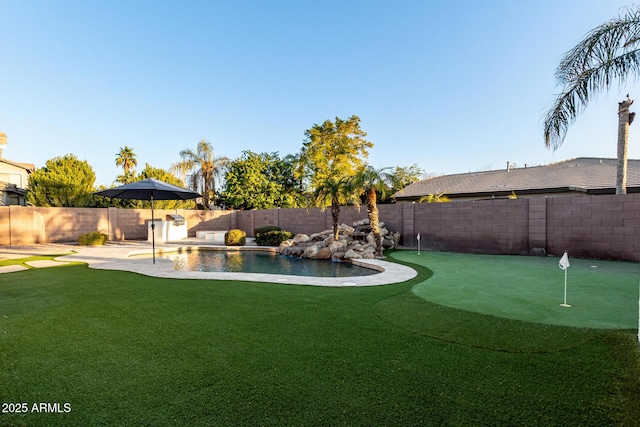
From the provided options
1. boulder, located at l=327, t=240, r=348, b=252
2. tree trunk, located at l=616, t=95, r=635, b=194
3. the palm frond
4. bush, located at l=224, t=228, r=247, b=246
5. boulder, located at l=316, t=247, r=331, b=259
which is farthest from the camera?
bush, located at l=224, t=228, r=247, b=246

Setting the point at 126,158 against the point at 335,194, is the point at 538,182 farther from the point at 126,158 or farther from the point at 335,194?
the point at 126,158

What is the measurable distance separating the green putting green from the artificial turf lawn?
1.98 ft

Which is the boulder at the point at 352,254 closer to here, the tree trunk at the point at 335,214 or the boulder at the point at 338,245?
the boulder at the point at 338,245

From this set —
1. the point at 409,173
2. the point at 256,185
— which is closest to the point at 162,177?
the point at 256,185

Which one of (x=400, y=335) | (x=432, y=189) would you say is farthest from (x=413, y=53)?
(x=400, y=335)

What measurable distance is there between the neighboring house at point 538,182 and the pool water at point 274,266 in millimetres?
12005

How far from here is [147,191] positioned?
32.5ft

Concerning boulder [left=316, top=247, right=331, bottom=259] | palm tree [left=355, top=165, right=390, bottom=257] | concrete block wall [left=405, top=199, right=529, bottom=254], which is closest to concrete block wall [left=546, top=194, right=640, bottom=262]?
concrete block wall [left=405, top=199, right=529, bottom=254]

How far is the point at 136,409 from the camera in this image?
2.16m

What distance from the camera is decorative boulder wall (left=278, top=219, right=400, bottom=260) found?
11.3m

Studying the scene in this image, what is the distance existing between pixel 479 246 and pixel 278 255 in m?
7.72

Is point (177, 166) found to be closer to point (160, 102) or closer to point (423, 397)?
point (160, 102)

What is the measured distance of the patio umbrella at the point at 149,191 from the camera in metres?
8.98

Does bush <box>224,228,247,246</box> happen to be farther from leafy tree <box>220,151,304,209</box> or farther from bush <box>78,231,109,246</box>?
leafy tree <box>220,151,304,209</box>
